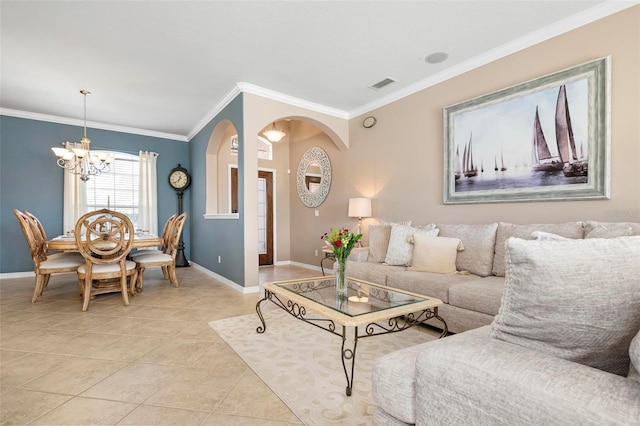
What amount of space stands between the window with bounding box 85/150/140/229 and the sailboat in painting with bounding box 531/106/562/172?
6450 millimetres

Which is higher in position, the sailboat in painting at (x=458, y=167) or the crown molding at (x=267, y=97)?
the crown molding at (x=267, y=97)

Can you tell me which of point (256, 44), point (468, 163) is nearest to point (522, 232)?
point (468, 163)

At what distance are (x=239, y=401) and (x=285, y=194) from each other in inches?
206

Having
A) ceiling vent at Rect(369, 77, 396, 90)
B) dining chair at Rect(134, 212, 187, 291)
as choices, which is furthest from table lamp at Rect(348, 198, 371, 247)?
dining chair at Rect(134, 212, 187, 291)

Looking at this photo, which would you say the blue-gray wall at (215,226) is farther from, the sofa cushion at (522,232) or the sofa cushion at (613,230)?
the sofa cushion at (613,230)

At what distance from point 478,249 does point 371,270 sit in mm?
1031

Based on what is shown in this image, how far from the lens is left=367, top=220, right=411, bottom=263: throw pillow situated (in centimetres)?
351

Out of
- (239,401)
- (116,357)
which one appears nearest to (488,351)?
(239,401)

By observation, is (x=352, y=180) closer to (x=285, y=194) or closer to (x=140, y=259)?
(x=285, y=194)

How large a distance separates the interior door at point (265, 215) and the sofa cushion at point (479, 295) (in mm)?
4600

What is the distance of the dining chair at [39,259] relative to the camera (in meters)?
3.39

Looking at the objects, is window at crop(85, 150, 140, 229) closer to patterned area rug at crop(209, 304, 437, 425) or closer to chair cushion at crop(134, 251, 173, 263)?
chair cushion at crop(134, 251, 173, 263)

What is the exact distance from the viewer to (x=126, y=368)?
6.75 ft

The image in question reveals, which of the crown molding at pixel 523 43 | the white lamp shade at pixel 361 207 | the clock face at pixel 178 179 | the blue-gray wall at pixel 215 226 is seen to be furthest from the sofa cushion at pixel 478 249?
the clock face at pixel 178 179
